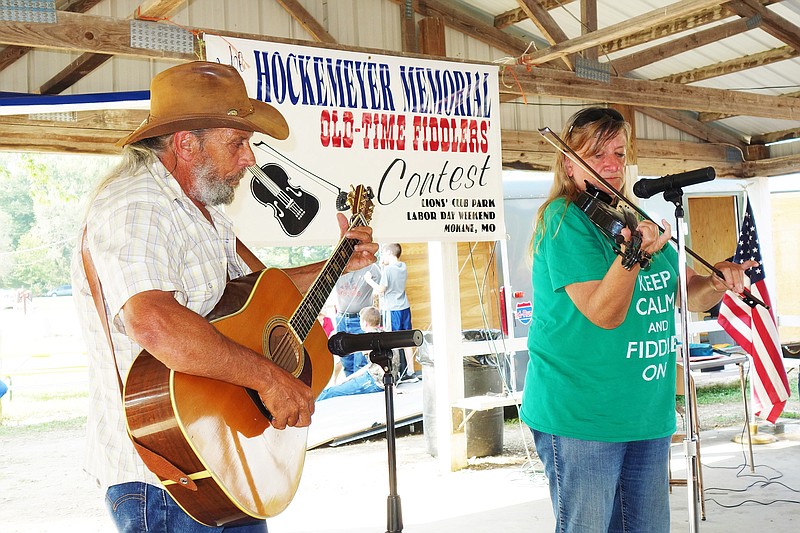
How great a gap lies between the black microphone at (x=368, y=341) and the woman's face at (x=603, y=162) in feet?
2.25

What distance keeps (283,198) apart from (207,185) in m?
2.50

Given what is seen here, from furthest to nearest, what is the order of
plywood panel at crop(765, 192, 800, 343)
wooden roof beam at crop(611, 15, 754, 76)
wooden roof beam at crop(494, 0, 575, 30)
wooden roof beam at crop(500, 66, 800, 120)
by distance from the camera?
plywood panel at crop(765, 192, 800, 343) < wooden roof beam at crop(494, 0, 575, 30) < wooden roof beam at crop(611, 15, 754, 76) < wooden roof beam at crop(500, 66, 800, 120)

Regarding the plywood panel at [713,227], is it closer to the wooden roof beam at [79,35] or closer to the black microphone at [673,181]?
the wooden roof beam at [79,35]

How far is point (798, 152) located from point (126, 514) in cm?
898

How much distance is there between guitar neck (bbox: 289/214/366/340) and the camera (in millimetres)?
2168

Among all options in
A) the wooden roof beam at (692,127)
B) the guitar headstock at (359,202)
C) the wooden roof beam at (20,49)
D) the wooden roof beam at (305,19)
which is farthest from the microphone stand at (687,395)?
the wooden roof beam at (692,127)

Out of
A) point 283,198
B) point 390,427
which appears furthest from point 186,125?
point 283,198

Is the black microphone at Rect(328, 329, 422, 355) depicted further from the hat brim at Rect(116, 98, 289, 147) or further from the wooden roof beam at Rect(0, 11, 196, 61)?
the wooden roof beam at Rect(0, 11, 196, 61)

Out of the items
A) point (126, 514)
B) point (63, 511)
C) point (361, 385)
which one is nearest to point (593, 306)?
point (126, 514)

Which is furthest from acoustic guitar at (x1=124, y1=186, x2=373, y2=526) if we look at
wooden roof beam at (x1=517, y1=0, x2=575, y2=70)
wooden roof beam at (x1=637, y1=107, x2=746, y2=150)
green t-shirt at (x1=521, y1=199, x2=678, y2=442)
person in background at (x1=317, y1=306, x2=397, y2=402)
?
wooden roof beam at (x1=637, y1=107, x2=746, y2=150)

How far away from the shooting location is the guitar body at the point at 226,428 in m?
1.63

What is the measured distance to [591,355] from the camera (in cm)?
220

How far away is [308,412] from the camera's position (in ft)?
5.93

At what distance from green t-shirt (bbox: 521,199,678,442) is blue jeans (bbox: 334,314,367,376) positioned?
6.29 metres
